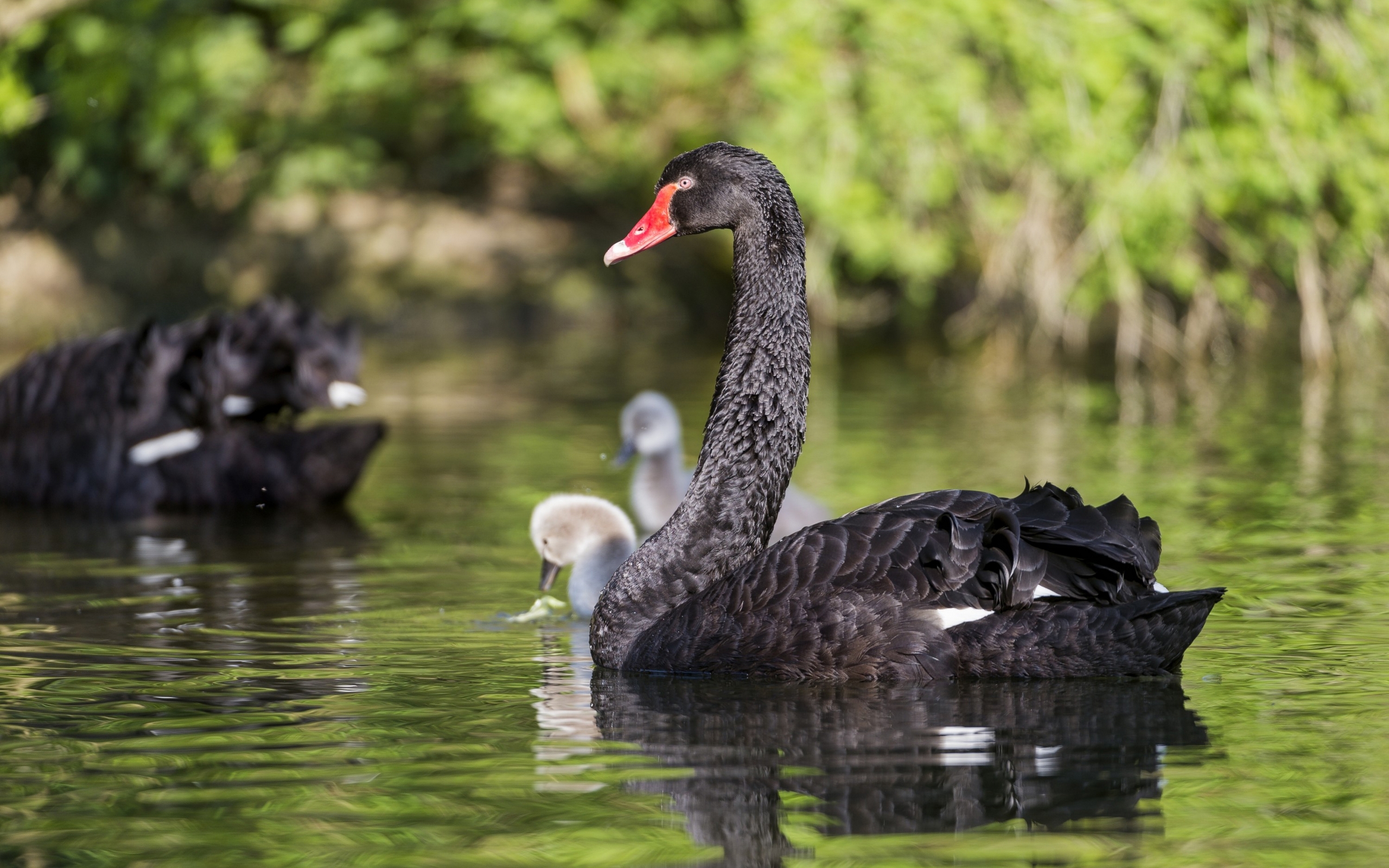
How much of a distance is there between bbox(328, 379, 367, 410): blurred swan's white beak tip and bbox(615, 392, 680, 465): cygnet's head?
133 centimetres

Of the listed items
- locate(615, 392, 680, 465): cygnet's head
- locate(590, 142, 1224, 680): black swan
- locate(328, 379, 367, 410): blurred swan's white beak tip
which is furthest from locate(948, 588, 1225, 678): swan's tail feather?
locate(328, 379, 367, 410): blurred swan's white beak tip

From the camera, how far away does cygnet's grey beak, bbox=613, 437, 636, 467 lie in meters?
8.47

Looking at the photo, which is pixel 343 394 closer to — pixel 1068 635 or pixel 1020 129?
pixel 1068 635

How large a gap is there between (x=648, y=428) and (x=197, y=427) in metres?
2.32

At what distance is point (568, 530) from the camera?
6.83m

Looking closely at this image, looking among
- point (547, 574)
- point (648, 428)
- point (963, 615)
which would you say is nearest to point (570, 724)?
point (963, 615)

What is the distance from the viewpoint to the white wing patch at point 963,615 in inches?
199

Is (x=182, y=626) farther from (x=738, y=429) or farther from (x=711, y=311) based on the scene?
(x=711, y=311)

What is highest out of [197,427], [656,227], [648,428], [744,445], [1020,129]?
[1020,129]

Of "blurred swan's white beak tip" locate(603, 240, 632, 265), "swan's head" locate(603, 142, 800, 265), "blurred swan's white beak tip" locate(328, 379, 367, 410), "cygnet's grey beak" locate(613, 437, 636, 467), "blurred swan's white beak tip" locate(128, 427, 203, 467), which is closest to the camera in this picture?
"blurred swan's white beak tip" locate(603, 240, 632, 265)

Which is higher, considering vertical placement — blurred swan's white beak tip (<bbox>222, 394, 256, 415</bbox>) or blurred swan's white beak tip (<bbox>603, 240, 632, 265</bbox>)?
blurred swan's white beak tip (<bbox>603, 240, 632, 265</bbox>)

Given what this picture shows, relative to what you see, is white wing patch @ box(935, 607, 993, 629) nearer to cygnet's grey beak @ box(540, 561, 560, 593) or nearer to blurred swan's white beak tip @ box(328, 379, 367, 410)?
cygnet's grey beak @ box(540, 561, 560, 593)

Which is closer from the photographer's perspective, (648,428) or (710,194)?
(710,194)

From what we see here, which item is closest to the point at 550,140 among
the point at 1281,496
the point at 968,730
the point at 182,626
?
the point at 1281,496
